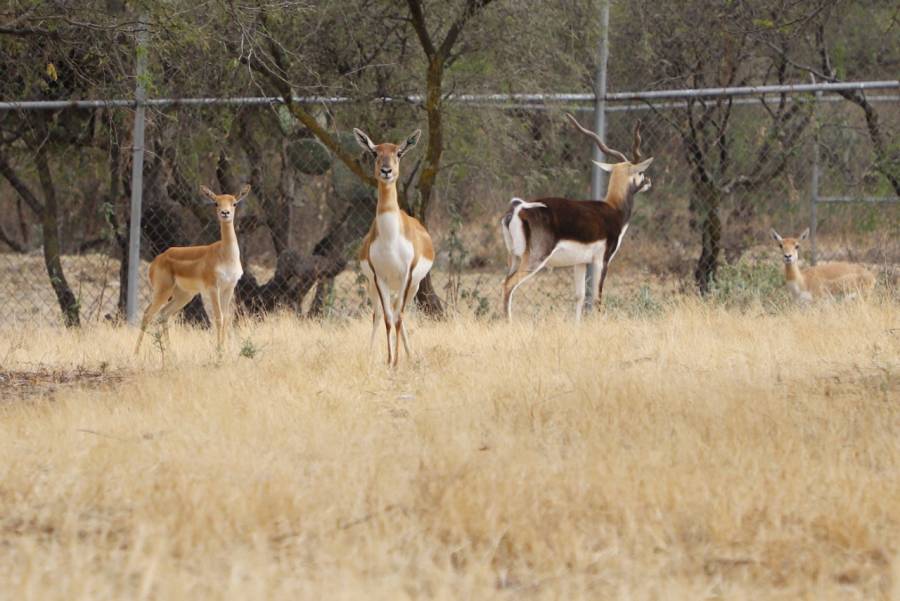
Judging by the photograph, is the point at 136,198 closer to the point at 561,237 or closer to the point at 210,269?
the point at 210,269

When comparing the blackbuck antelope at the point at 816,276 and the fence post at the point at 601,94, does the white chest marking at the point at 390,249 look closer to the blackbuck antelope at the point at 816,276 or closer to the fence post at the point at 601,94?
the fence post at the point at 601,94

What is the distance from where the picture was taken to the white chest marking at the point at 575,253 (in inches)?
451

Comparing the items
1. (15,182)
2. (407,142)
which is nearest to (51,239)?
(15,182)

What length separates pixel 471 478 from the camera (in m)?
5.39

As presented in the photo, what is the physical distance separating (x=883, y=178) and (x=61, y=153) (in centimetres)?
784

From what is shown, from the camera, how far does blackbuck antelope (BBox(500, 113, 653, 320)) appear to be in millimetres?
11289

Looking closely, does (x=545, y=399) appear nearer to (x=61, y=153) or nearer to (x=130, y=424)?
(x=130, y=424)

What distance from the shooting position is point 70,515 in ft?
16.7

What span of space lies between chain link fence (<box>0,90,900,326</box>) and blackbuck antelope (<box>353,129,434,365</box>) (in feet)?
9.31

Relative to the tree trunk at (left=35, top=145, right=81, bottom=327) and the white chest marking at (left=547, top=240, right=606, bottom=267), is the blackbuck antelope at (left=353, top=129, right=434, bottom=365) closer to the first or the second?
the white chest marking at (left=547, top=240, right=606, bottom=267)

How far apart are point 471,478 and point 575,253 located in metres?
6.30

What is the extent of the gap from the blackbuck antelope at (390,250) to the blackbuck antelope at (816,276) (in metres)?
4.76

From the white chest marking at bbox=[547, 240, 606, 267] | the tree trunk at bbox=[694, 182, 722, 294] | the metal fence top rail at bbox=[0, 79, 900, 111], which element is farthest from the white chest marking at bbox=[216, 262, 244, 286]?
the tree trunk at bbox=[694, 182, 722, 294]

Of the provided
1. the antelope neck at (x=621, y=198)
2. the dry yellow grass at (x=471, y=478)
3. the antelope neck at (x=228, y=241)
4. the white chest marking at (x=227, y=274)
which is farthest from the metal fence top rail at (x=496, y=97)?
the dry yellow grass at (x=471, y=478)
